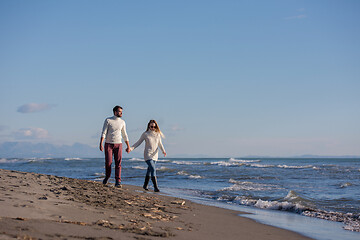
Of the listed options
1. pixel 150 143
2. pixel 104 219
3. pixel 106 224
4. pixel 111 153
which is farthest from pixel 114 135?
pixel 106 224

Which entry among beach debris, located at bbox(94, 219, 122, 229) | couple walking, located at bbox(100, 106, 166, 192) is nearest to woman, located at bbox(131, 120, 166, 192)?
couple walking, located at bbox(100, 106, 166, 192)

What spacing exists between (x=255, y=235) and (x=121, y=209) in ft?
7.42

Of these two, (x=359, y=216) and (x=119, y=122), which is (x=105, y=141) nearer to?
(x=119, y=122)

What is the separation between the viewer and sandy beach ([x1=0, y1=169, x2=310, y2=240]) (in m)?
4.20

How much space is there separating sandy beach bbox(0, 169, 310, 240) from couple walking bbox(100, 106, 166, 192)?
4.75ft

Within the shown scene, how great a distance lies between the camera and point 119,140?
9.31 metres

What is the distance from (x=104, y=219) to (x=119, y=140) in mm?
4273

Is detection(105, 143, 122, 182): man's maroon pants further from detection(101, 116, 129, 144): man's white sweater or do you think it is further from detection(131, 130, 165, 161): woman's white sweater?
detection(131, 130, 165, 161): woman's white sweater

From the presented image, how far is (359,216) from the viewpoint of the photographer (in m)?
8.48

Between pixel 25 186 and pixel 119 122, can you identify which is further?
pixel 119 122

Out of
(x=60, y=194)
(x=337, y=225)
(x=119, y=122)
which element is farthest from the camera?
(x=119, y=122)

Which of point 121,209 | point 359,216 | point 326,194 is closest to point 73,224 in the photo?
point 121,209

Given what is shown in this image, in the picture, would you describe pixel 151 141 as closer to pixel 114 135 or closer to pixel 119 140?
pixel 119 140

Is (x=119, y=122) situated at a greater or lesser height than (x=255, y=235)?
greater
